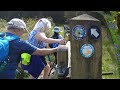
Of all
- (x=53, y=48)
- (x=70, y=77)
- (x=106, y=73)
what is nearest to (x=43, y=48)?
(x=53, y=48)

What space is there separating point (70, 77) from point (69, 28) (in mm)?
504

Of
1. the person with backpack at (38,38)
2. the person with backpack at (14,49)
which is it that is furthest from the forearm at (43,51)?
the person with backpack at (38,38)

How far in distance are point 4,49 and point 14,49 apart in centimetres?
15

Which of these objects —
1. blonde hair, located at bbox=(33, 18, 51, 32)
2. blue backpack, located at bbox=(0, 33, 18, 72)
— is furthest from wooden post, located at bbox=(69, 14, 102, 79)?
blue backpack, located at bbox=(0, 33, 18, 72)

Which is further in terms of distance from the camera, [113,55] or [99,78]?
[113,55]

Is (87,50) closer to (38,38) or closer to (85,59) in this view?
(85,59)

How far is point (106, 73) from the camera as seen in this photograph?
4223 millimetres

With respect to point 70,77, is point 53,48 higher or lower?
higher

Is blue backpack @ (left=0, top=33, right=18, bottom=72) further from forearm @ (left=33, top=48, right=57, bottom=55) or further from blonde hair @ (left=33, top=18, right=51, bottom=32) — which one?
blonde hair @ (left=33, top=18, right=51, bottom=32)

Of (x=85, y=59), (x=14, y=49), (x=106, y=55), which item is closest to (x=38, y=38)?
(x=14, y=49)

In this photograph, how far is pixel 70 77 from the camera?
13.9 feet

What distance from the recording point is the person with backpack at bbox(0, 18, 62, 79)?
392 cm
